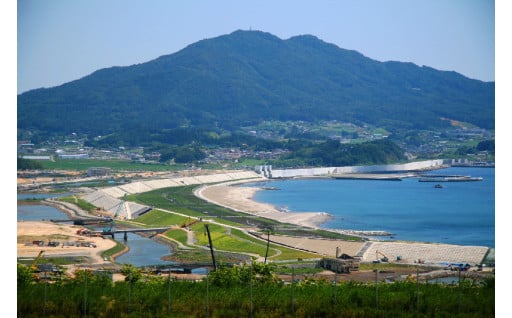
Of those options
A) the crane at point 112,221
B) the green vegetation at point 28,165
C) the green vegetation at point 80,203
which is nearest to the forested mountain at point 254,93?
the green vegetation at point 28,165

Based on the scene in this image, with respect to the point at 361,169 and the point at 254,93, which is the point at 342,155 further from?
the point at 254,93

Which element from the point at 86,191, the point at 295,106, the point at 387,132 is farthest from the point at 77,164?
the point at 295,106

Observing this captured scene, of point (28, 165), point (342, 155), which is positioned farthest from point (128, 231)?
point (342, 155)

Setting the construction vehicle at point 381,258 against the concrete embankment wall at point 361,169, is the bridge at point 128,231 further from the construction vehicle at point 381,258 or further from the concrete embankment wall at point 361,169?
the concrete embankment wall at point 361,169

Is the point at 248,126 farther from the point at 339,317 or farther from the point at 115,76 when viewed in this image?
the point at 339,317

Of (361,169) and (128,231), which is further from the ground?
(361,169)
